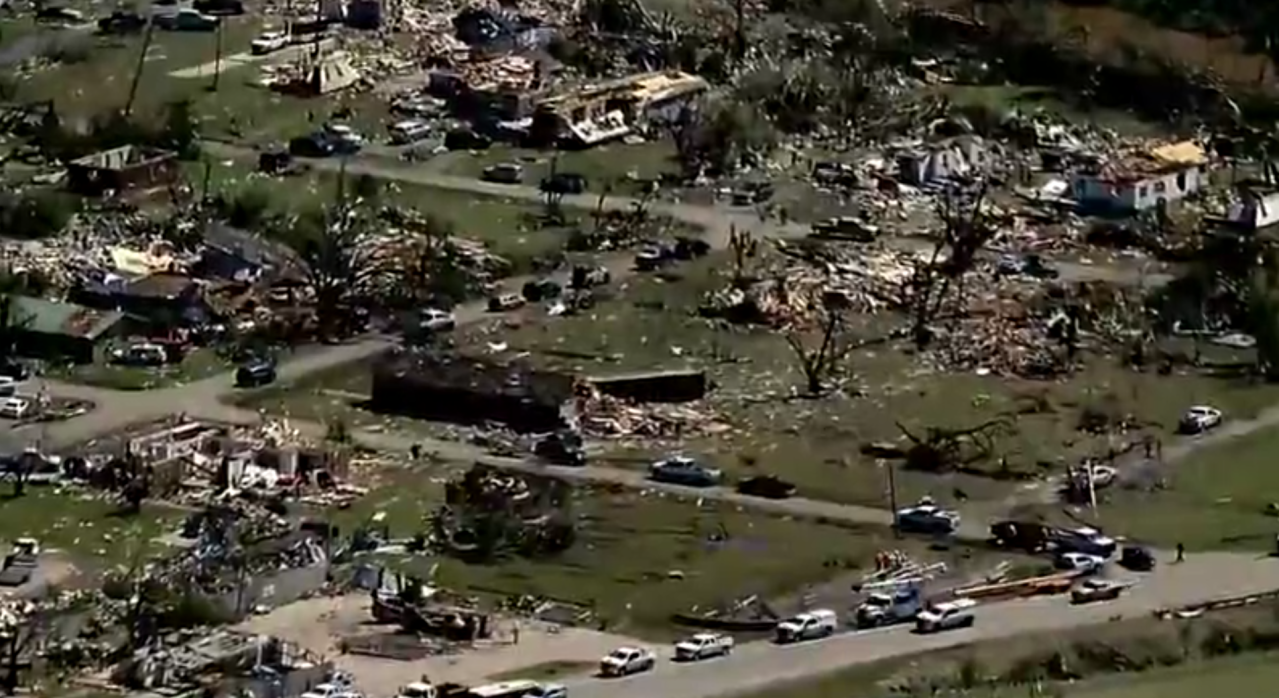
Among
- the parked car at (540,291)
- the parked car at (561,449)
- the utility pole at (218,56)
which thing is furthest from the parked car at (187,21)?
the parked car at (561,449)

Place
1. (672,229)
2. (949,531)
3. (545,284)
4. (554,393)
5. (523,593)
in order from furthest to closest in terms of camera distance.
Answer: (672,229) → (545,284) → (554,393) → (949,531) → (523,593)

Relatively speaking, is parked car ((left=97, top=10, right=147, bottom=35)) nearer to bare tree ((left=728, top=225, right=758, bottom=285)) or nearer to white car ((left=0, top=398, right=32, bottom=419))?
bare tree ((left=728, top=225, right=758, bottom=285))

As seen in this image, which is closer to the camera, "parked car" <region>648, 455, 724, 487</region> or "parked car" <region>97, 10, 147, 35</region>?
"parked car" <region>648, 455, 724, 487</region>

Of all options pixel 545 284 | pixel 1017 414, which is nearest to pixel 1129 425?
pixel 1017 414

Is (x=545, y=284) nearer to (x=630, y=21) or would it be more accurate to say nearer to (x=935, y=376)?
(x=935, y=376)

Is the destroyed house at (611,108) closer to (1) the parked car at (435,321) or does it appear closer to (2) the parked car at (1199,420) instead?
(1) the parked car at (435,321)

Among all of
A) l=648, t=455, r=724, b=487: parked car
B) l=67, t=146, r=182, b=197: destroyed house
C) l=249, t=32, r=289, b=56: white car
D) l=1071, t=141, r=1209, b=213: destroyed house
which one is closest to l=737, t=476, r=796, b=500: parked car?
l=648, t=455, r=724, b=487: parked car

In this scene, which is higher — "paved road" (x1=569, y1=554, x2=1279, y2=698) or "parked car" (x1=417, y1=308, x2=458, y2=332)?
"paved road" (x1=569, y1=554, x2=1279, y2=698)
